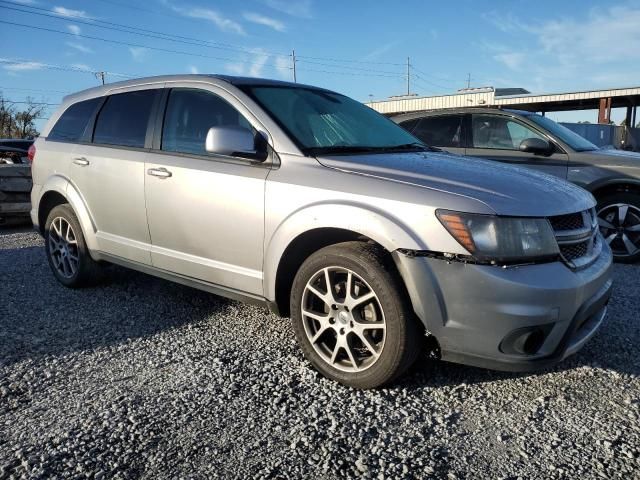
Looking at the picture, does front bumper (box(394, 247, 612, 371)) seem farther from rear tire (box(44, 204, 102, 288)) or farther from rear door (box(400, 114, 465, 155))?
rear door (box(400, 114, 465, 155))

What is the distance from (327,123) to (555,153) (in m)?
3.67

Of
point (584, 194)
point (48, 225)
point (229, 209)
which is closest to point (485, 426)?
point (584, 194)

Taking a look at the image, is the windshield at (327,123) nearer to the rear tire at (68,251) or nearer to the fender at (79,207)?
the fender at (79,207)

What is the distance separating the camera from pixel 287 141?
3.17 meters

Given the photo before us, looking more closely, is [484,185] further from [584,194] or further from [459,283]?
[584,194]

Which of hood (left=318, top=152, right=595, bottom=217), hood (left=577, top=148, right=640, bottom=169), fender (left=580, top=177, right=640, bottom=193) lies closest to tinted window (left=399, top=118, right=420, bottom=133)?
hood (left=577, top=148, right=640, bottom=169)

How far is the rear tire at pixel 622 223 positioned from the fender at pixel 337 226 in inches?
165

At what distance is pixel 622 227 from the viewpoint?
5.83 m

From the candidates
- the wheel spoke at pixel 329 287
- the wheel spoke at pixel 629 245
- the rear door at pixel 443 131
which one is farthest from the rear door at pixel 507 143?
the wheel spoke at pixel 329 287

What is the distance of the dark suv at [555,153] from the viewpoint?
5793 millimetres

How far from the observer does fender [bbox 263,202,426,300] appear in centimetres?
259

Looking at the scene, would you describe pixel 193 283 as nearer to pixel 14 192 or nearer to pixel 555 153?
pixel 555 153

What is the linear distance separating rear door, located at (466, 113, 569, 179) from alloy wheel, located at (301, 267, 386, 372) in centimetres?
419

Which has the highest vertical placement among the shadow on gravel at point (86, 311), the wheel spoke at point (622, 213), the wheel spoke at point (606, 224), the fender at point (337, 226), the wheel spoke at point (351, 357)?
the fender at point (337, 226)
